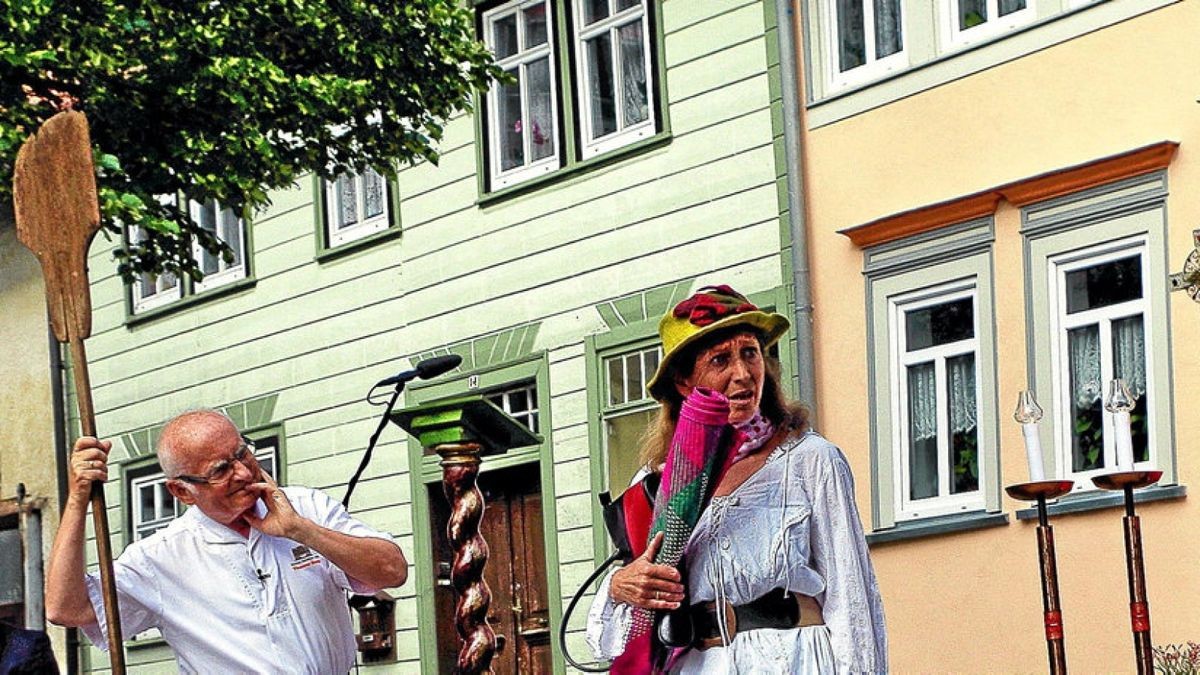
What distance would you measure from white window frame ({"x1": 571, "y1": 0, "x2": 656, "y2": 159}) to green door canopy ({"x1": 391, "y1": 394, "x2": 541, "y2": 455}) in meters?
8.62

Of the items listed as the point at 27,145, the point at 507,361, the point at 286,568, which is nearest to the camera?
the point at 286,568

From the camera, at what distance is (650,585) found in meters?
6.05

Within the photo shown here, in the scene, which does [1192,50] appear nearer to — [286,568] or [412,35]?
[412,35]

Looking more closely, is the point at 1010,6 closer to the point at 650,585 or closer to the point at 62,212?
the point at 62,212

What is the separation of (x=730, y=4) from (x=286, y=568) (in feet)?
37.8

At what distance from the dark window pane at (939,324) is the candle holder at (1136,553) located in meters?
6.26

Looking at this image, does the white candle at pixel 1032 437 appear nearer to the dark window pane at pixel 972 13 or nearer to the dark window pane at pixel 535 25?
the dark window pane at pixel 972 13

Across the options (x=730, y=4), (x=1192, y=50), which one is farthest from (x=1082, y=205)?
(x=730, y=4)

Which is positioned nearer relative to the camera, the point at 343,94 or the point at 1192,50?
the point at 1192,50

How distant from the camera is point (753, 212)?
1747 centimetres

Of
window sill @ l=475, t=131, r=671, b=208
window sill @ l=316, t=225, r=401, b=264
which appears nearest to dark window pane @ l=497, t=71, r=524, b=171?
window sill @ l=475, t=131, r=671, b=208

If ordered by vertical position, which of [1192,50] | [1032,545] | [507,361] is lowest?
[1032,545]

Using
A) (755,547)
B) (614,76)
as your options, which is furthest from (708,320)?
(614,76)

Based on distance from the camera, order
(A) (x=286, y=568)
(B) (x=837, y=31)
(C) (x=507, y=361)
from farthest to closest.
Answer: (C) (x=507, y=361), (B) (x=837, y=31), (A) (x=286, y=568)
